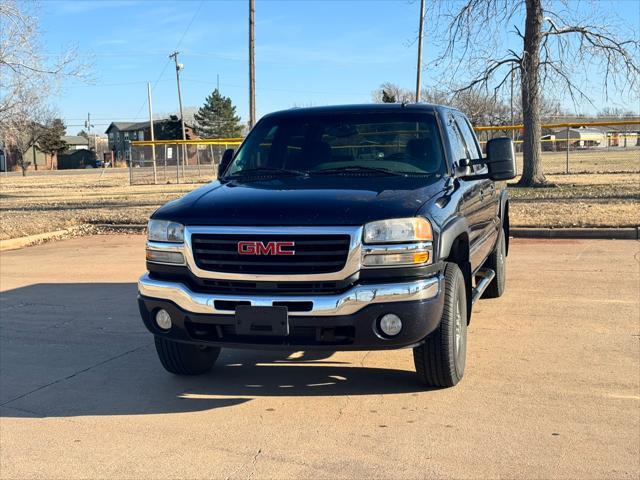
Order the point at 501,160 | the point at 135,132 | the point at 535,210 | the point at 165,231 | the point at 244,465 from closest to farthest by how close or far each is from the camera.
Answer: the point at 244,465 < the point at 165,231 < the point at 501,160 < the point at 535,210 < the point at 135,132

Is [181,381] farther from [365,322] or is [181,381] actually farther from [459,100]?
[459,100]

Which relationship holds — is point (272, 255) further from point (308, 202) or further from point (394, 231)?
point (394, 231)

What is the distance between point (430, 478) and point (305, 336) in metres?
1.17

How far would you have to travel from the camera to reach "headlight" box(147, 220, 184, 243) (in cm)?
457

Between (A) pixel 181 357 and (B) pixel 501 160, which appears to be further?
(B) pixel 501 160

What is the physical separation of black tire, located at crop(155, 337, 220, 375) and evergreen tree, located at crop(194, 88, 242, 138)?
3620 inches

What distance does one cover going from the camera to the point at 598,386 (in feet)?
16.1

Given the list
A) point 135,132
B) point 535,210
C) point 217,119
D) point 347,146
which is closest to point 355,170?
point 347,146

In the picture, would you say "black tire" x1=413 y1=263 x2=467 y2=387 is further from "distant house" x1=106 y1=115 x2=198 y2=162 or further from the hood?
"distant house" x1=106 y1=115 x2=198 y2=162

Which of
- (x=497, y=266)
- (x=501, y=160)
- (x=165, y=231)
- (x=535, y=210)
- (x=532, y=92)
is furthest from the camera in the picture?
(x=532, y=92)

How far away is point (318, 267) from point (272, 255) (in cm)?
28

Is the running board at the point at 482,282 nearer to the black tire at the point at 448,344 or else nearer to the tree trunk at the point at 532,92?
the black tire at the point at 448,344

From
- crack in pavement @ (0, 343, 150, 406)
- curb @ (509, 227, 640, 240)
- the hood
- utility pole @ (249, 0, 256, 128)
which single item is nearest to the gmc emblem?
the hood

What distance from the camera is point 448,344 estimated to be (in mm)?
4586
